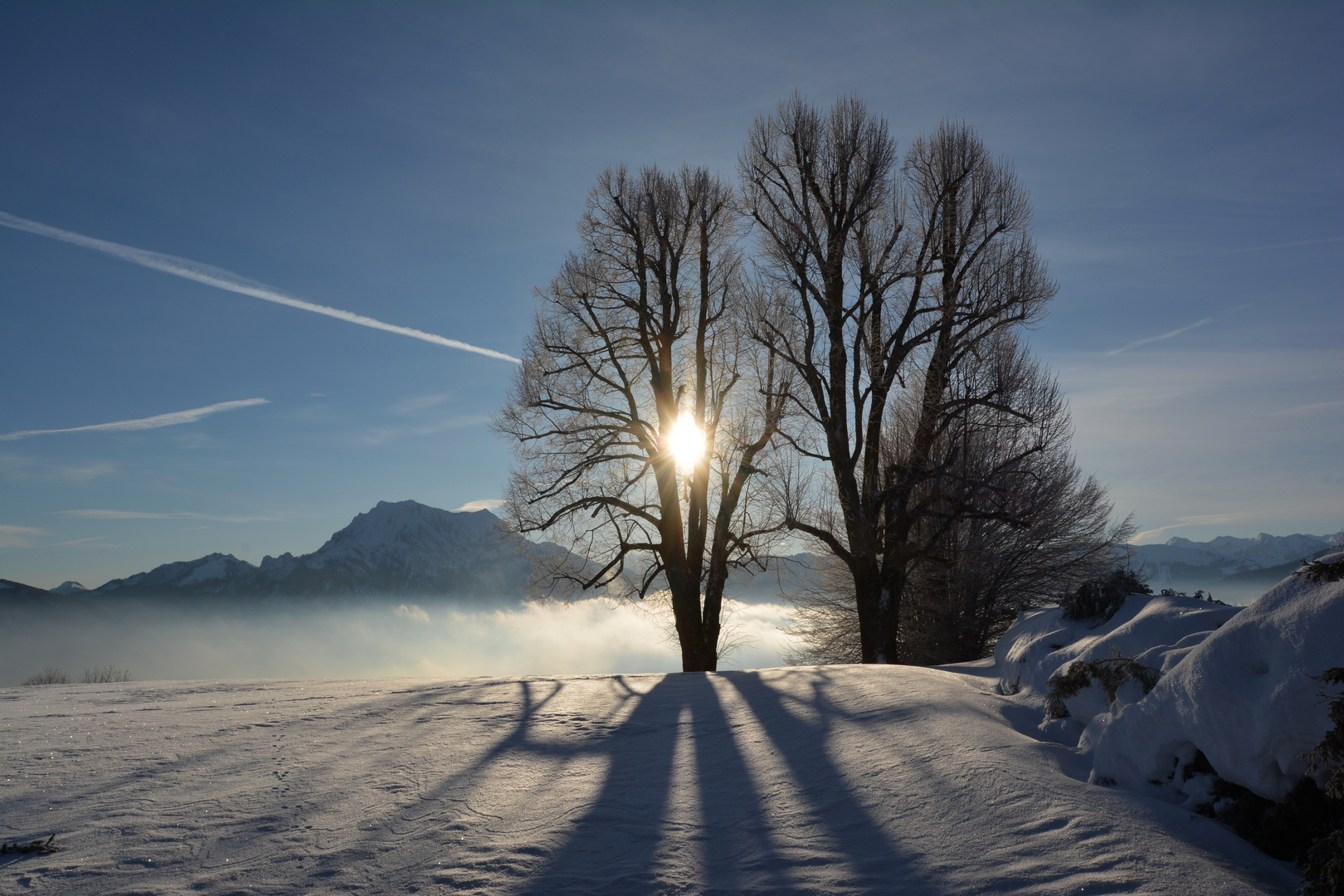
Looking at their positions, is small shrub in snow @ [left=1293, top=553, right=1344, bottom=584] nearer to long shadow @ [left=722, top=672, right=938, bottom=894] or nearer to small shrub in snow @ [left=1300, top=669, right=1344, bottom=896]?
small shrub in snow @ [left=1300, top=669, right=1344, bottom=896]

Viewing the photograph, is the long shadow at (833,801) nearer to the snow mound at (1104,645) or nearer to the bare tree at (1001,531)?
the snow mound at (1104,645)

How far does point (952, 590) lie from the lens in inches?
689

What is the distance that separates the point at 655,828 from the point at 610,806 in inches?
18.9

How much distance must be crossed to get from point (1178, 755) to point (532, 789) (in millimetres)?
4064

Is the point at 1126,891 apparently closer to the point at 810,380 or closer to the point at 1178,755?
the point at 1178,755

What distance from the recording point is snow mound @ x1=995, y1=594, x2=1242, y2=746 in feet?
16.3

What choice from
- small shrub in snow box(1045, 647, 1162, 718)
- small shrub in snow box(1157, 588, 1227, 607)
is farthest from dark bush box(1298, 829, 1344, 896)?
small shrub in snow box(1157, 588, 1227, 607)

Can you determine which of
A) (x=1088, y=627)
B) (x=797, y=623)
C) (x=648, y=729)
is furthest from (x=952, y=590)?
(x=648, y=729)

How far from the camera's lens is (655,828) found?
419 cm

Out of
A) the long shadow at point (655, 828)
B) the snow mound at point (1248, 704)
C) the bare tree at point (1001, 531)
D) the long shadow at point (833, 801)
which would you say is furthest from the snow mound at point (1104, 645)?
the bare tree at point (1001, 531)

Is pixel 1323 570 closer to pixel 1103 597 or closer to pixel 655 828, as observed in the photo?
pixel 1103 597

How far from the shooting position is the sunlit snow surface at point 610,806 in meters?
3.46

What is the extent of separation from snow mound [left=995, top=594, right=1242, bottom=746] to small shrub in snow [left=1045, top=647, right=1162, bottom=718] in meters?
0.05

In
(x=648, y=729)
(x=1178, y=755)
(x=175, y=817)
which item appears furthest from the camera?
(x=648, y=729)
